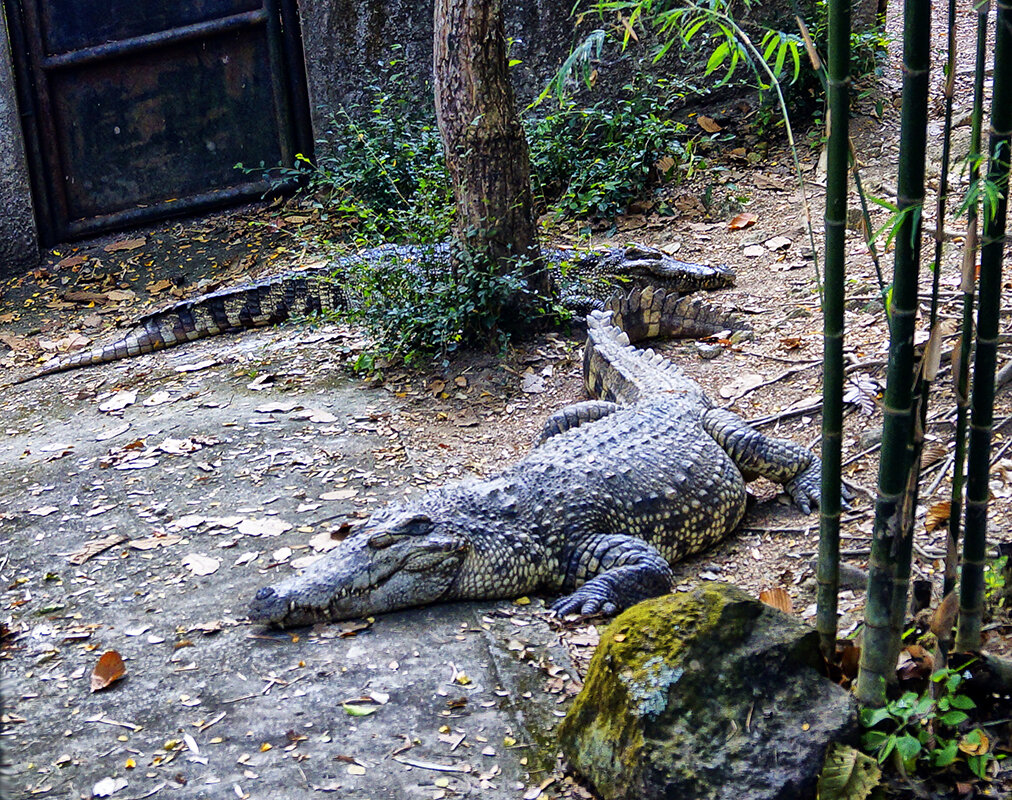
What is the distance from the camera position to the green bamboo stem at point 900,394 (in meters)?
1.99

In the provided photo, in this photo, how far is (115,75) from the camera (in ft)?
28.3

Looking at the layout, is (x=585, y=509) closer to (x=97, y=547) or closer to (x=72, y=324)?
(x=97, y=547)

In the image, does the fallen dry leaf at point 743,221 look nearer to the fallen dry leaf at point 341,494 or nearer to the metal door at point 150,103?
the metal door at point 150,103

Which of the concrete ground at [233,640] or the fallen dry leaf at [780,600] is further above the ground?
the fallen dry leaf at [780,600]

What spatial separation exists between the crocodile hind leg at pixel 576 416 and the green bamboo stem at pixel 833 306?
2.40 metres

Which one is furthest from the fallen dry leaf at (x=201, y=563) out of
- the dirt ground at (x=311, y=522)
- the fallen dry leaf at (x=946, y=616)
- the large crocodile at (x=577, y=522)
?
the fallen dry leaf at (x=946, y=616)

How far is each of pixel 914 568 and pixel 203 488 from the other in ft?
9.82

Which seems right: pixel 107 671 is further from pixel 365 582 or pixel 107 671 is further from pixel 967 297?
pixel 967 297

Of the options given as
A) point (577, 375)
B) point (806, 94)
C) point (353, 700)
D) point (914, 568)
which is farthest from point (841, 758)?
point (806, 94)

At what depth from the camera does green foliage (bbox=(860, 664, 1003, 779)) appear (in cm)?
221

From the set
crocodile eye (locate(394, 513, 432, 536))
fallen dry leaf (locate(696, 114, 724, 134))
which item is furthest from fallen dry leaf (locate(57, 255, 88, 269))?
crocodile eye (locate(394, 513, 432, 536))

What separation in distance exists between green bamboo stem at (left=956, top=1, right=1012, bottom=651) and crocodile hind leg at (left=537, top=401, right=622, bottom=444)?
258cm

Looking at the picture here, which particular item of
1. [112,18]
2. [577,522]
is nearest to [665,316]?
[577,522]

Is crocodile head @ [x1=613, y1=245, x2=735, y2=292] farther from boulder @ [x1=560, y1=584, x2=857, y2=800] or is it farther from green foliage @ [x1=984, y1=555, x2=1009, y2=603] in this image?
boulder @ [x1=560, y1=584, x2=857, y2=800]
